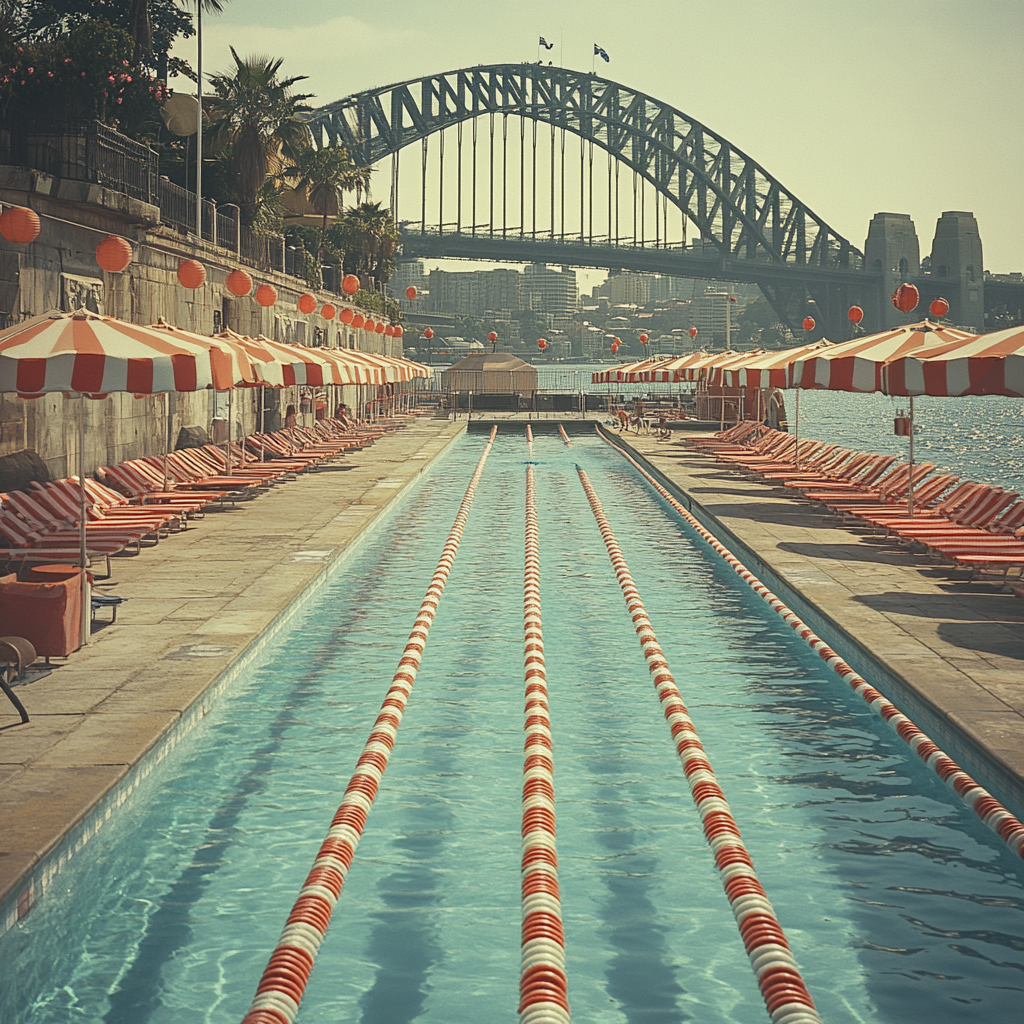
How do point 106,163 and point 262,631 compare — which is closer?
point 262,631

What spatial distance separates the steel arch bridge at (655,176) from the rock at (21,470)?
73.2 meters

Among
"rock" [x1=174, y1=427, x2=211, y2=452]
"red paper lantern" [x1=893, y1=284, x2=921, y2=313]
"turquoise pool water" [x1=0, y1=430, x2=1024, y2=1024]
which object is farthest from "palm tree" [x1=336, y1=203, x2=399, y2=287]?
"turquoise pool water" [x1=0, y1=430, x2=1024, y2=1024]

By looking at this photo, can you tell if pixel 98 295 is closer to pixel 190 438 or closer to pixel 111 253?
pixel 111 253

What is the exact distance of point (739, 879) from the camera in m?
4.29

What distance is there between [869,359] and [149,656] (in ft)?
25.1

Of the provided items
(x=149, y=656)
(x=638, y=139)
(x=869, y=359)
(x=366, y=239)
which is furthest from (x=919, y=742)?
(x=638, y=139)

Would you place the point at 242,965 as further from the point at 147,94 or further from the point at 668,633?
the point at 147,94

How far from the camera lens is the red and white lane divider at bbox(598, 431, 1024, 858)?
481 cm

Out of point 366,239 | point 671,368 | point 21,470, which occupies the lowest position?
point 21,470

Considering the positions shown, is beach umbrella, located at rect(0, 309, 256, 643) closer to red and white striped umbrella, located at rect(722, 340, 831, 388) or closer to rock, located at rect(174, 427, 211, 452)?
rock, located at rect(174, 427, 211, 452)

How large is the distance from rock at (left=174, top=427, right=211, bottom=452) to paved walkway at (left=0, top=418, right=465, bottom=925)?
4017mm

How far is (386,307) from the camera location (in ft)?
183

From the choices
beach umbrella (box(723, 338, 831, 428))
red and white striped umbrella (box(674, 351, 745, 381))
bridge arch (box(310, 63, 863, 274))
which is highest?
bridge arch (box(310, 63, 863, 274))

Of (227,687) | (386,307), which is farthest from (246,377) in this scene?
(386,307)
